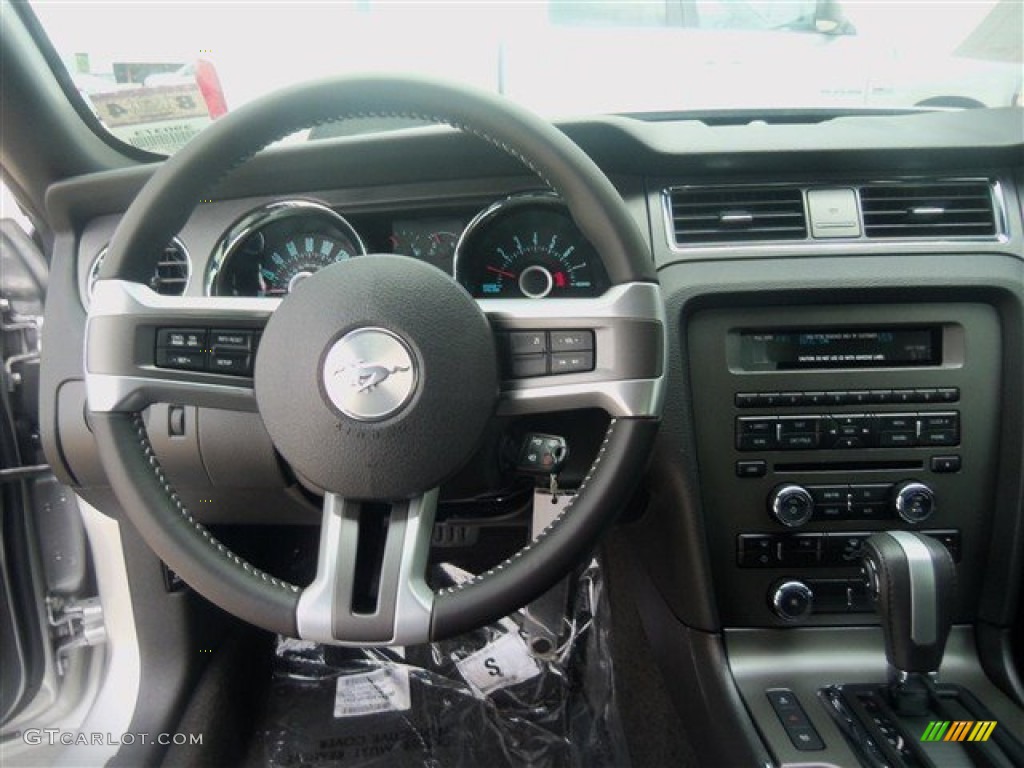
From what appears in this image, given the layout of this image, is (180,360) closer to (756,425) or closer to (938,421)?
(756,425)

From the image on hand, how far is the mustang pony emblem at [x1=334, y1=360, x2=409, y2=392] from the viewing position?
2.67 ft

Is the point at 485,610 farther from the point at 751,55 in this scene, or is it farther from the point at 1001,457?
the point at 751,55

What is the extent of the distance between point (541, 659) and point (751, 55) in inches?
50.2

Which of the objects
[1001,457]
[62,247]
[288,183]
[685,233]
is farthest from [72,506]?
[1001,457]

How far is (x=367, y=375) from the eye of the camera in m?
0.81

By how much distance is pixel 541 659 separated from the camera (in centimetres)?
165

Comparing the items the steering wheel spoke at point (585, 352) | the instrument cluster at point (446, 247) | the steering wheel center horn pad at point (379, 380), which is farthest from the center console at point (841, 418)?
the steering wheel center horn pad at point (379, 380)

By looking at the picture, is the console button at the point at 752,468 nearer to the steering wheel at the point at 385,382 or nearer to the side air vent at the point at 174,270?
the steering wheel at the point at 385,382

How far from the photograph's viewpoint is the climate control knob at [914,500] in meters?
1.17

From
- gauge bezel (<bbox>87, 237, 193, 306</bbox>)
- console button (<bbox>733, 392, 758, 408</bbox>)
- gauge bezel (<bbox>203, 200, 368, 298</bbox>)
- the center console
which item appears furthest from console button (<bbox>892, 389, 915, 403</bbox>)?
gauge bezel (<bbox>87, 237, 193, 306</bbox>)

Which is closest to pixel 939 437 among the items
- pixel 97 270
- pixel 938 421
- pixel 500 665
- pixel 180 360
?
pixel 938 421

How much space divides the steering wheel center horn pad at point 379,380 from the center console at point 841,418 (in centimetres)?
48

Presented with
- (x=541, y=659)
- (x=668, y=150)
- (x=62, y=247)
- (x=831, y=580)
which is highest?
(x=668, y=150)

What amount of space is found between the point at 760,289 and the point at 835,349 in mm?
161
